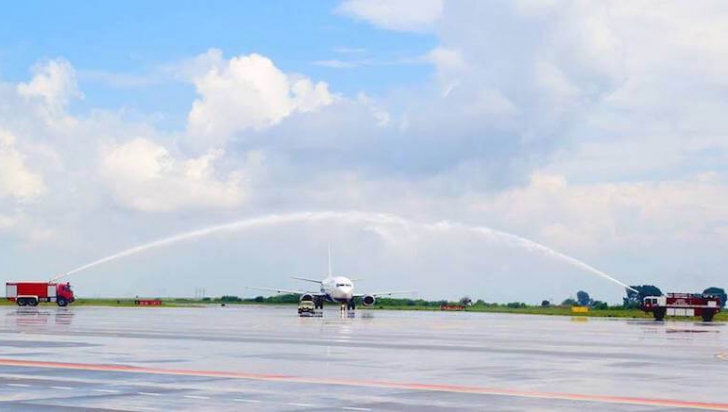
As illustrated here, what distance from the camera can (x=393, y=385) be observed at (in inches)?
1238

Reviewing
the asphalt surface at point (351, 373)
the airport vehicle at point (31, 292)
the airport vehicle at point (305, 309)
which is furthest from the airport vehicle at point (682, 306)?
the airport vehicle at point (31, 292)

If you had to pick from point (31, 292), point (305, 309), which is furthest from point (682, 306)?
point (31, 292)

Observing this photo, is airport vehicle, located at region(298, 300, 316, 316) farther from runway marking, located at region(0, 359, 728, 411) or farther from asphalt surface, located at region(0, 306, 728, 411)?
runway marking, located at region(0, 359, 728, 411)

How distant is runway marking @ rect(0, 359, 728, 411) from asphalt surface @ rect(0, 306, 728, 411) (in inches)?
2.0

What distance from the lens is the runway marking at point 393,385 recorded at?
90.8ft

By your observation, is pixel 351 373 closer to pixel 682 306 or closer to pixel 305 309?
pixel 305 309

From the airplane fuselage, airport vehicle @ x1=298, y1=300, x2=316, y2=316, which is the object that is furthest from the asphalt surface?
the airplane fuselage

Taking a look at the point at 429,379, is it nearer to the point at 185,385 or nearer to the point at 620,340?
the point at 185,385

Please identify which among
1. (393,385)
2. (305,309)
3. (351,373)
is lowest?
(393,385)

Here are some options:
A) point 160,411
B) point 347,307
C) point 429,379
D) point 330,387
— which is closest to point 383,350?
point 429,379

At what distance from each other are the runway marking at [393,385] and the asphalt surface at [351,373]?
2.0 inches

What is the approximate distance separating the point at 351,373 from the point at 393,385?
401 centimetres

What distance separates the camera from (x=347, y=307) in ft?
475

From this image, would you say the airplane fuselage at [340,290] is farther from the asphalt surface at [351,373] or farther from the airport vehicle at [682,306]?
the asphalt surface at [351,373]
